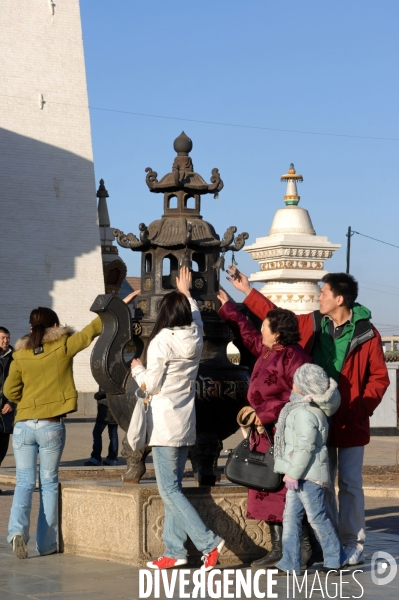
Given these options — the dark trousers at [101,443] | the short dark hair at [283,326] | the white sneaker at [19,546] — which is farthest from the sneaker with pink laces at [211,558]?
the dark trousers at [101,443]

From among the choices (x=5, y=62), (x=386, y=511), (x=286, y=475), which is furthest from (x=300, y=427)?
(x=5, y=62)

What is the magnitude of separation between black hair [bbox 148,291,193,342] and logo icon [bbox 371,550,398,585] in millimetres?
1963

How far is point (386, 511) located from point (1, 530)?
4013 mm

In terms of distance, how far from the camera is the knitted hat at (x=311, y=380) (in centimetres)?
708

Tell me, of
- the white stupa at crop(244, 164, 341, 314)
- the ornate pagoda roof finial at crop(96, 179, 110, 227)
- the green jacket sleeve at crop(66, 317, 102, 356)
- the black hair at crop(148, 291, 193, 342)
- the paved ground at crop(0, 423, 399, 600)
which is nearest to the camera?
the paved ground at crop(0, 423, 399, 600)

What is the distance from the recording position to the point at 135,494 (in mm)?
7754

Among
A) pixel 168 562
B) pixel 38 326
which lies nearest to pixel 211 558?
pixel 168 562

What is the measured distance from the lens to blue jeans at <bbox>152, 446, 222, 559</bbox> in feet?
23.9

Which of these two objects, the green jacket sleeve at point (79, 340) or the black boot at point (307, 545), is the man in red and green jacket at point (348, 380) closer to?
the black boot at point (307, 545)

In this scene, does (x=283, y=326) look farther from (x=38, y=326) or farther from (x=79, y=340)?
(x=38, y=326)

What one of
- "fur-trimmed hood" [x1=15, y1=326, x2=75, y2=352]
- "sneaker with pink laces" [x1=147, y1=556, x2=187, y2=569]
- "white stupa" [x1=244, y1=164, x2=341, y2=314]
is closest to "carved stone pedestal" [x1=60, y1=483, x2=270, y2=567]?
"sneaker with pink laces" [x1=147, y1=556, x2=187, y2=569]

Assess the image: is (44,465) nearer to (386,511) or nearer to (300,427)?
(300,427)

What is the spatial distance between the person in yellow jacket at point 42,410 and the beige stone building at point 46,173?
25749 millimetres

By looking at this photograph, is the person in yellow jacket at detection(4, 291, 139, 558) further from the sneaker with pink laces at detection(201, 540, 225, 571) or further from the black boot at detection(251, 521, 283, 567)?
the black boot at detection(251, 521, 283, 567)
